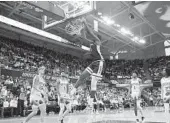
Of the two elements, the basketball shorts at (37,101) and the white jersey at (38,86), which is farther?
the white jersey at (38,86)

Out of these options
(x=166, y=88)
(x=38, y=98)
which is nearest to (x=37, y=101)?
(x=38, y=98)

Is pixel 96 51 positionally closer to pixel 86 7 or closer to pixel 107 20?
pixel 86 7

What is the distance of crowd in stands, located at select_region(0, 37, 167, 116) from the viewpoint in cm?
1270

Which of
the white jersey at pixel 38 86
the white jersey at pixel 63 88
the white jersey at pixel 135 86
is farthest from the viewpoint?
the white jersey at pixel 135 86

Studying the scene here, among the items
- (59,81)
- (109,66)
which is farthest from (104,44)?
(59,81)

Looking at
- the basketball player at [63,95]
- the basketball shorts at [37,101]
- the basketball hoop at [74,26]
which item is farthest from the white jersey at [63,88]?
the basketball hoop at [74,26]

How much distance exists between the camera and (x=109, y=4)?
60.5ft

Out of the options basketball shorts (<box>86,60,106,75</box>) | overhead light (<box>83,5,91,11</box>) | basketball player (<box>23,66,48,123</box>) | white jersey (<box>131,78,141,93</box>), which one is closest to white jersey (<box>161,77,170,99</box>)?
white jersey (<box>131,78,141,93</box>)

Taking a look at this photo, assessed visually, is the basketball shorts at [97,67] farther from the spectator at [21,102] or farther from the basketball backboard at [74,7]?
the spectator at [21,102]

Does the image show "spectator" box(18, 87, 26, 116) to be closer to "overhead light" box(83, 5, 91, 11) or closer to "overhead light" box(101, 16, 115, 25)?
"overhead light" box(83, 5, 91, 11)

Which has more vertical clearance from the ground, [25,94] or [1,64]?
[1,64]

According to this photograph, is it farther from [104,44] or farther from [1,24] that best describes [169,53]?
[1,24]

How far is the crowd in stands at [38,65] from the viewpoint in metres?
12.7

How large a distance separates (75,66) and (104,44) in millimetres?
8096
